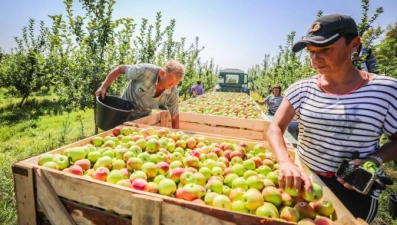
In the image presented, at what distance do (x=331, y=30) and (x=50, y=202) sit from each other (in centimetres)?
218

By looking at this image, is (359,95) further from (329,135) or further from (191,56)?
(191,56)

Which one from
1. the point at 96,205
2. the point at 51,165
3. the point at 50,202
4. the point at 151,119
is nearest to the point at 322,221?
the point at 96,205

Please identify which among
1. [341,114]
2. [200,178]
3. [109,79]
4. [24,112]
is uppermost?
[109,79]

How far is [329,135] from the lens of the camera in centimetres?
173

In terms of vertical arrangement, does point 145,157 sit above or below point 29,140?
above

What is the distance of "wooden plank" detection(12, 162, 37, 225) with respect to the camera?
165 cm

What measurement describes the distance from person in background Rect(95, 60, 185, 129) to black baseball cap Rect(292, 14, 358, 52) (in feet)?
7.10

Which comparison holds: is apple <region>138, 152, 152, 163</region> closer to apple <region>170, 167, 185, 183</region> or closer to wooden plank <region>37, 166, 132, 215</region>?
apple <region>170, 167, 185, 183</region>

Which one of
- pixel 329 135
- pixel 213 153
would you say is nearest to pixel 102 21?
pixel 213 153

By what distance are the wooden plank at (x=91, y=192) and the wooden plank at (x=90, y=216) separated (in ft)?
0.12

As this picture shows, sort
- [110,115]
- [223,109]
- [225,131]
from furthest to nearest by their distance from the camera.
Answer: [223,109], [225,131], [110,115]

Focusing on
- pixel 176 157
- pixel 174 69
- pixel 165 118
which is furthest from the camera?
pixel 165 118

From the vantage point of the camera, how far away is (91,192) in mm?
1513

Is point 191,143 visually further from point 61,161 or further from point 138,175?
point 61,161
